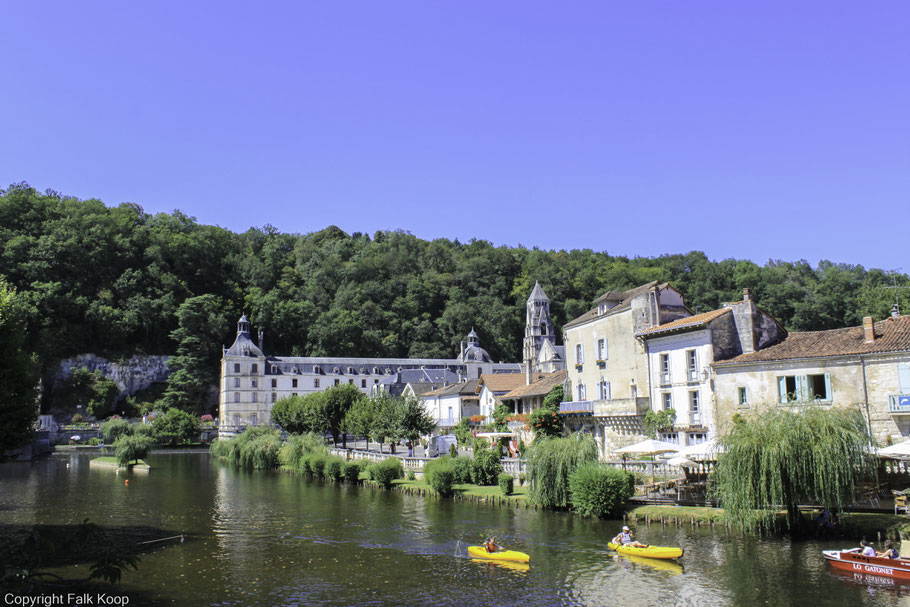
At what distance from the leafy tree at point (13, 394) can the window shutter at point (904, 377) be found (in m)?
35.7

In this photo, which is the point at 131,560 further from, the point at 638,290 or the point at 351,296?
the point at 351,296

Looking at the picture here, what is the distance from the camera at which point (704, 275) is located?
13725 cm

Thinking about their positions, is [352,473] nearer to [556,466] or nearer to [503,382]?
[556,466]

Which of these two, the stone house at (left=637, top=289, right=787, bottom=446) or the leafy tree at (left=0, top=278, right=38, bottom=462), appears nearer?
the leafy tree at (left=0, top=278, right=38, bottom=462)

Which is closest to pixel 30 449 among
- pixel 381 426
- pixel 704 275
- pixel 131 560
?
pixel 381 426

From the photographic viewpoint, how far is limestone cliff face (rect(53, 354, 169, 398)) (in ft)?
362

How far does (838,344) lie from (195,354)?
10681 centimetres

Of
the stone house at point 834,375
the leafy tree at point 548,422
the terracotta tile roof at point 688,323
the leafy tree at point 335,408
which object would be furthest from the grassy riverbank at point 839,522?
the leafy tree at point 335,408

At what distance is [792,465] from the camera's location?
77.2 feet

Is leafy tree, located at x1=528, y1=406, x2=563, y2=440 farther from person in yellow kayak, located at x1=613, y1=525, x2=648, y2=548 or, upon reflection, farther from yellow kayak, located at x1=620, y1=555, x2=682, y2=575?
yellow kayak, located at x1=620, y1=555, x2=682, y2=575

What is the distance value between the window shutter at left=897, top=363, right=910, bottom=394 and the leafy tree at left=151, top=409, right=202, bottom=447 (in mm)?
87864

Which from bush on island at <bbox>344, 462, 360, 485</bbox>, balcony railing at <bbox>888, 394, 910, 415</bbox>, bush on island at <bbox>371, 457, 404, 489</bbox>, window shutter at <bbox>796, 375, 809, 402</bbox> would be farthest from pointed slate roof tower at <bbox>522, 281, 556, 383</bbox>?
balcony railing at <bbox>888, 394, 910, 415</bbox>

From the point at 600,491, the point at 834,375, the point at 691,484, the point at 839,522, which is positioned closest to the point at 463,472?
the point at 600,491

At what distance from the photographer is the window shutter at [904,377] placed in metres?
29.1
